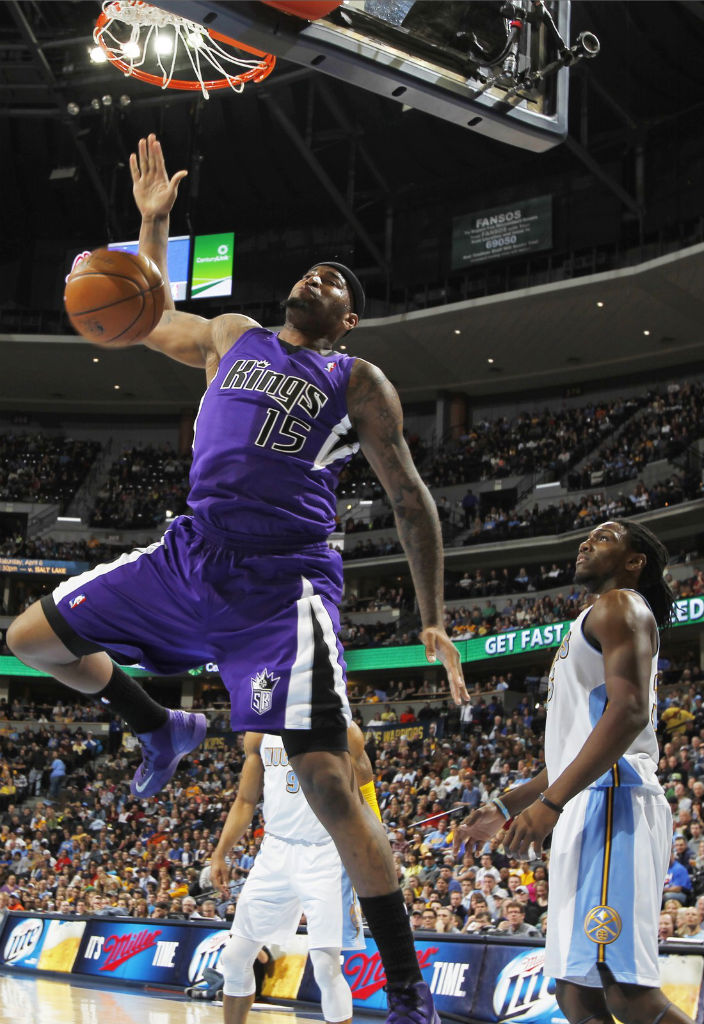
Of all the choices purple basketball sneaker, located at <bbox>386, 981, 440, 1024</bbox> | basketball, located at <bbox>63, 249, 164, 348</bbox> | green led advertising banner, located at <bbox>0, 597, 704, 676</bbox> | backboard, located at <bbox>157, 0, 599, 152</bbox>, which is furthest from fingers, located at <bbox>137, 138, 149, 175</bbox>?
green led advertising banner, located at <bbox>0, 597, 704, 676</bbox>

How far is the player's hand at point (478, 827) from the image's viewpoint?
3674 millimetres

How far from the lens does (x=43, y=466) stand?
36.7 metres

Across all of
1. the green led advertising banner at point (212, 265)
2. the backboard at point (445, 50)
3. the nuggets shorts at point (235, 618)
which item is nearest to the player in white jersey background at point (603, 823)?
the nuggets shorts at point (235, 618)

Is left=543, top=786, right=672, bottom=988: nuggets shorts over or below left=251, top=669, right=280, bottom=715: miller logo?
below

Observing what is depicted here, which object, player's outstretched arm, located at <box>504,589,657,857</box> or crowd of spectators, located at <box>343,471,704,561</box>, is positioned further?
crowd of spectators, located at <box>343,471,704,561</box>

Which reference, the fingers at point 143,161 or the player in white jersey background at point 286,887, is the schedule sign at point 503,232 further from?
the fingers at point 143,161

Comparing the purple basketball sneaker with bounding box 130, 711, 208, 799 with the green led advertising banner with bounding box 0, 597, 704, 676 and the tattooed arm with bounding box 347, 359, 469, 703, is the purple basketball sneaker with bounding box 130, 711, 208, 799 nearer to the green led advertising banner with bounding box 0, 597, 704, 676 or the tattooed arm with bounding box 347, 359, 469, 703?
the tattooed arm with bounding box 347, 359, 469, 703

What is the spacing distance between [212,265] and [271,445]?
29465 mm

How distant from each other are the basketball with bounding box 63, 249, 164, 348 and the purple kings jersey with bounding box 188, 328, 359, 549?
0.41 meters

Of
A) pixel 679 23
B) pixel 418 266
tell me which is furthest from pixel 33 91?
pixel 679 23

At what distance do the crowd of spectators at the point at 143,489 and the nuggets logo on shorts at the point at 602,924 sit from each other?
102ft

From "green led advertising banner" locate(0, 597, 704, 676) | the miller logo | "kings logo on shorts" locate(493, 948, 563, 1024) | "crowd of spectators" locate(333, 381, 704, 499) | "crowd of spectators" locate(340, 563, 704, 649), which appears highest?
"crowd of spectators" locate(333, 381, 704, 499)

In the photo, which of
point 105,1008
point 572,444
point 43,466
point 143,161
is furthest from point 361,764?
point 43,466

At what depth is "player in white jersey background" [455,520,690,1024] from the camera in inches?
129
